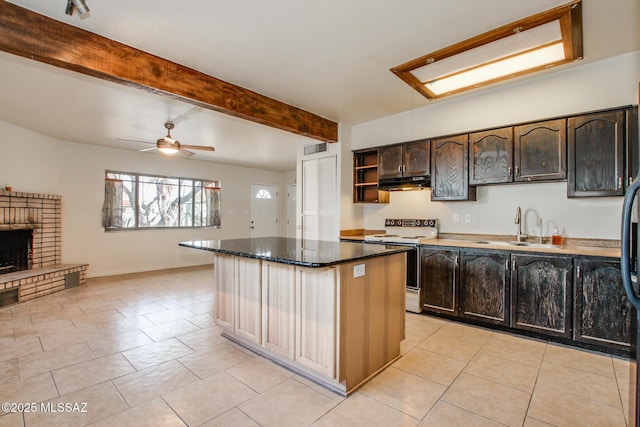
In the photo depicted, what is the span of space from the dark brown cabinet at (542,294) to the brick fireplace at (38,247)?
603cm

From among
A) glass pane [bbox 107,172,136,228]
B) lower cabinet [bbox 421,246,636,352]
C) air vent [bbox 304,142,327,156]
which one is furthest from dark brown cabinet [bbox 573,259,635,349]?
glass pane [bbox 107,172,136,228]

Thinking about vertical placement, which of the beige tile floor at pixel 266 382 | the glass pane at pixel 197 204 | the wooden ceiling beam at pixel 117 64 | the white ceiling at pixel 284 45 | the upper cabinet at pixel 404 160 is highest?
the white ceiling at pixel 284 45

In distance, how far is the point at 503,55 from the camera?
2.60 metres

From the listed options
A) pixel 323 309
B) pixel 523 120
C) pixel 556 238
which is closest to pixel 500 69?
pixel 523 120

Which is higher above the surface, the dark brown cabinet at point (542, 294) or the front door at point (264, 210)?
the front door at point (264, 210)

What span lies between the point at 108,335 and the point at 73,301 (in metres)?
1.73

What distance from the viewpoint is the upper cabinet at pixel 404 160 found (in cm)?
395

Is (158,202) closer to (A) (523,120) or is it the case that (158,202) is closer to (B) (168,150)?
(B) (168,150)

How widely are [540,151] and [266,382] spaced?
334 cm

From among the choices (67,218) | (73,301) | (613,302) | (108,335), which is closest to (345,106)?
(613,302)

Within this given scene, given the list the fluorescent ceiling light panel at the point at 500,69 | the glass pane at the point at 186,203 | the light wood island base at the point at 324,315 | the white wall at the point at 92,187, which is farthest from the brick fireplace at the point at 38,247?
the fluorescent ceiling light panel at the point at 500,69

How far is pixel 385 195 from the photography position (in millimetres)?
4637

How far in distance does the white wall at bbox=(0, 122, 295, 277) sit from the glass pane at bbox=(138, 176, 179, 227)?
0.19 meters

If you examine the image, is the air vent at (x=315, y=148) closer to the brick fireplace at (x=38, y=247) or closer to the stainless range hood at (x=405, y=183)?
the stainless range hood at (x=405, y=183)
